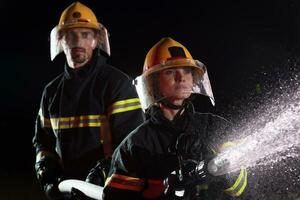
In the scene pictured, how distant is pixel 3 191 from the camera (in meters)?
8.98

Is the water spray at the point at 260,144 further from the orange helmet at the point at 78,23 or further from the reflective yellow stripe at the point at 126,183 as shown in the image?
the orange helmet at the point at 78,23

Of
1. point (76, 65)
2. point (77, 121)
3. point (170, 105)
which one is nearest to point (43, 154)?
point (77, 121)

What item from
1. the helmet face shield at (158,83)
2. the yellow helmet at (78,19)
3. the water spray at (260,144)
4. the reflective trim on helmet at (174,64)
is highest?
the yellow helmet at (78,19)

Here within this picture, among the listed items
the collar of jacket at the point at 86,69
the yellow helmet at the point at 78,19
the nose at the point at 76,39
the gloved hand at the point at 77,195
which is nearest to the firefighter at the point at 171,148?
the gloved hand at the point at 77,195

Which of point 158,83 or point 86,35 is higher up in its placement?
point 86,35

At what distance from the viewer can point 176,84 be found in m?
3.33

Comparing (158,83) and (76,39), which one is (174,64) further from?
(76,39)

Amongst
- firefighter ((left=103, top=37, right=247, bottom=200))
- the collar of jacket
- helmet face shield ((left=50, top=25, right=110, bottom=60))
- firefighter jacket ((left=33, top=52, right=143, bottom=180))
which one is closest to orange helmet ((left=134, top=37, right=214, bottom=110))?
firefighter ((left=103, top=37, right=247, bottom=200))

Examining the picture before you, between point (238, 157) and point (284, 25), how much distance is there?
273 inches

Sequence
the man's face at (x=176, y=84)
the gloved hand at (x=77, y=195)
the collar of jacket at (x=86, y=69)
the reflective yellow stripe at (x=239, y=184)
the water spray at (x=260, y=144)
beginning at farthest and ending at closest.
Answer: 1. the collar of jacket at (x=86, y=69)
2. the gloved hand at (x=77, y=195)
3. the man's face at (x=176, y=84)
4. the reflective yellow stripe at (x=239, y=184)
5. the water spray at (x=260, y=144)

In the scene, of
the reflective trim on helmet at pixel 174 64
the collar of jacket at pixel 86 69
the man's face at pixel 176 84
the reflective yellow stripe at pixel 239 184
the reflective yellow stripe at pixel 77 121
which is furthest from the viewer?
the collar of jacket at pixel 86 69

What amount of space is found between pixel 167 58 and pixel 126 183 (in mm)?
921

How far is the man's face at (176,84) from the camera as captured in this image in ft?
10.8

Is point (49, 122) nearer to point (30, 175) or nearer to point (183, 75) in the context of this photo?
point (183, 75)
